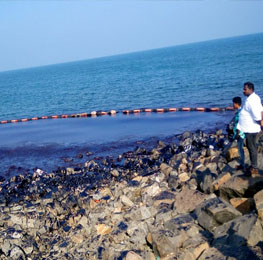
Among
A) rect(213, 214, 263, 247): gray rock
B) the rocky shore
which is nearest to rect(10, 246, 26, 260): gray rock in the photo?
the rocky shore

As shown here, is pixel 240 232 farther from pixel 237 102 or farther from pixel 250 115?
pixel 237 102

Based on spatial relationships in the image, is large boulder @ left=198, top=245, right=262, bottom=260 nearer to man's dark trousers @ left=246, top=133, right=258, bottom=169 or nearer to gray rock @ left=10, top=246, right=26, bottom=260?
man's dark trousers @ left=246, top=133, right=258, bottom=169

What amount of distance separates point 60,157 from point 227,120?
12003mm

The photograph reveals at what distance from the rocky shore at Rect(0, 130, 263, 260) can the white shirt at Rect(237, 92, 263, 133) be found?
1268 millimetres

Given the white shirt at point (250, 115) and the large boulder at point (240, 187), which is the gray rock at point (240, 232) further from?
the white shirt at point (250, 115)

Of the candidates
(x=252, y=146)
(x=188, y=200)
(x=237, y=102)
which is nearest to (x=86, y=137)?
(x=188, y=200)

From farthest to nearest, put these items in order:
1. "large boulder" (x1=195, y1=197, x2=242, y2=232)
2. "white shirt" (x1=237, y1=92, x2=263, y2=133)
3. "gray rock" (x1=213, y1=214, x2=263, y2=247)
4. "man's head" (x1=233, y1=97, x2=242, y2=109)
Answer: "man's head" (x1=233, y1=97, x2=242, y2=109), "white shirt" (x1=237, y1=92, x2=263, y2=133), "large boulder" (x1=195, y1=197, x2=242, y2=232), "gray rock" (x1=213, y1=214, x2=263, y2=247)

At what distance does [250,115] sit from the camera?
26.2 ft

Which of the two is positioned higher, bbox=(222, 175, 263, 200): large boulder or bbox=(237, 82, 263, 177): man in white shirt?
bbox=(237, 82, 263, 177): man in white shirt

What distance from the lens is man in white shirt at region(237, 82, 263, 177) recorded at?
25.5ft

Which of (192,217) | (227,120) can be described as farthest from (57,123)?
(192,217)

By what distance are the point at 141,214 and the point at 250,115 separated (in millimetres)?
3919

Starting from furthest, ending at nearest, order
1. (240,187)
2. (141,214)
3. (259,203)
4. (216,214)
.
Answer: (141,214)
(240,187)
(216,214)
(259,203)

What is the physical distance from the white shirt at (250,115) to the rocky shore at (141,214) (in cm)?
127
